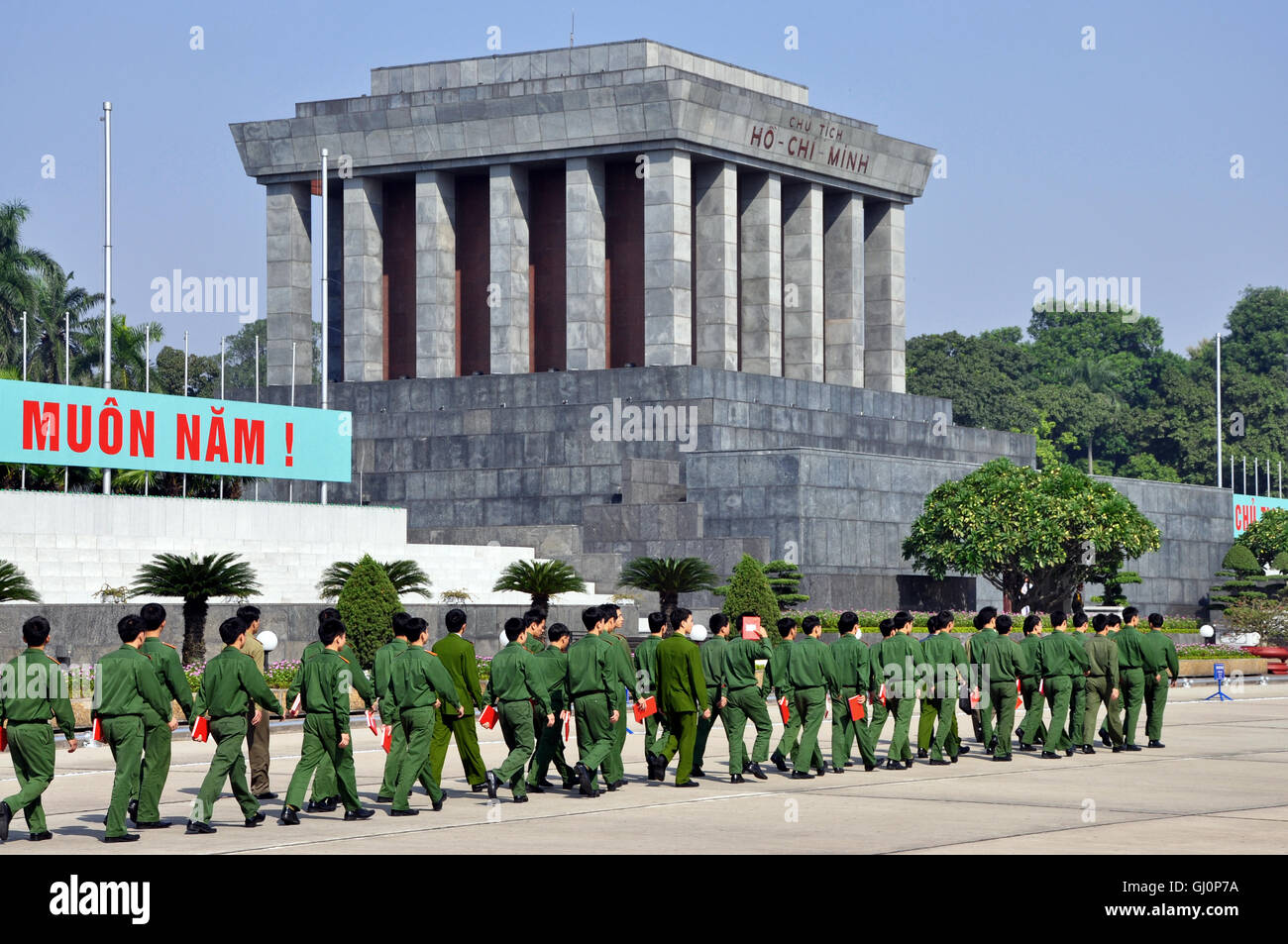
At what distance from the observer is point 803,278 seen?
63312 mm

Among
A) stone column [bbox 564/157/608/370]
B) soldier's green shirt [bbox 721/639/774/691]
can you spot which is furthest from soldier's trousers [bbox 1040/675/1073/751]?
stone column [bbox 564/157/608/370]

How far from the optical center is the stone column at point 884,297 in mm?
66062

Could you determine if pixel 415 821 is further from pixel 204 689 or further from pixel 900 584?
pixel 900 584

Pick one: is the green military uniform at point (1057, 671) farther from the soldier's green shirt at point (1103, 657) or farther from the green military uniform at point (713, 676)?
the green military uniform at point (713, 676)

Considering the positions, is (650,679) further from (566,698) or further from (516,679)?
(516,679)

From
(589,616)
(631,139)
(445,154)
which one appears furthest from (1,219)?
(589,616)

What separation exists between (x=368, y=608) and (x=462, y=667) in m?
13.9

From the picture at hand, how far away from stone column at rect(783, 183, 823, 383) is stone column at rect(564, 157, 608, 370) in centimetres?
809

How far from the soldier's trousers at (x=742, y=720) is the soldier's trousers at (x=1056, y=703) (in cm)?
441

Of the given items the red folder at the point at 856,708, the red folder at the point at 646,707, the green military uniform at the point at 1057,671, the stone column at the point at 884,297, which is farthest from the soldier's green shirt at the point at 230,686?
the stone column at the point at 884,297

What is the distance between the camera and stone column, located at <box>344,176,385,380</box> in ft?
200

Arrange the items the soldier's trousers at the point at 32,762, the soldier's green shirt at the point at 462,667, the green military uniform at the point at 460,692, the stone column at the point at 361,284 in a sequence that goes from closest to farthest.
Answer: the soldier's trousers at the point at 32,762, the green military uniform at the point at 460,692, the soldier's green shirt at the point at 462,667, the stone column at the point at 361,284

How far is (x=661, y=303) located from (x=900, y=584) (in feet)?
36.4

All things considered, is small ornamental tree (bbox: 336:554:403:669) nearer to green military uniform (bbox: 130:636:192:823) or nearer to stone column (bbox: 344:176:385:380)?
green military uniform (bbox: 130:636:192:823)
